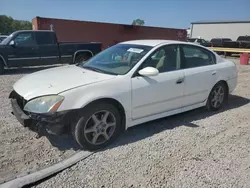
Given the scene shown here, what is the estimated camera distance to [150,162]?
3.17 metres

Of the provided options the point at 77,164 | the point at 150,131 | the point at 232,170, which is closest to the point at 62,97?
the point at 77,164

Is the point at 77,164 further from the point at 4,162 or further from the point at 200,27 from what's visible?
the point at 200,27

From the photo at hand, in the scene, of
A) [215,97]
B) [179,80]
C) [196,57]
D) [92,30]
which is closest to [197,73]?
[196,57]

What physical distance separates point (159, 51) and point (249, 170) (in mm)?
2226

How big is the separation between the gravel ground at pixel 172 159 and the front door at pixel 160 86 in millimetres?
419

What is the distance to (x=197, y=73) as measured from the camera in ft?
15.0

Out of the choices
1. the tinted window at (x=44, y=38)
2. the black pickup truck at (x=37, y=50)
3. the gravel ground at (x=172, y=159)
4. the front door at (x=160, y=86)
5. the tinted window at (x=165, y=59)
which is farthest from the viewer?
the tinted window at (x=44, y=38)

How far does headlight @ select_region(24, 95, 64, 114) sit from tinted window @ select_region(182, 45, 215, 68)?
245 cm

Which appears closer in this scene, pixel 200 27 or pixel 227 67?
pixel 227 67

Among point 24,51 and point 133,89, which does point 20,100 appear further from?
point 24,51

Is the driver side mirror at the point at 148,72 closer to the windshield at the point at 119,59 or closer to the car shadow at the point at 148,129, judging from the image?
the windshield at the point at 119,59

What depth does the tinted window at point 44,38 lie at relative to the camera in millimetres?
10094

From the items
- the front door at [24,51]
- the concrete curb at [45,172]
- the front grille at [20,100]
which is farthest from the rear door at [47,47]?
the concrete curb at [45,172]

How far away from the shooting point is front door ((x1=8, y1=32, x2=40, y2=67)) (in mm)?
9570
